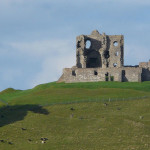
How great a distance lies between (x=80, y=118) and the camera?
297 ft

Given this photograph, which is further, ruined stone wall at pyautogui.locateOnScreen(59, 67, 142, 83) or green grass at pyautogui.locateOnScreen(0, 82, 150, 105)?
ruined stone wall at pyautogui.locateOnScreen(59, 67, 142, 83)

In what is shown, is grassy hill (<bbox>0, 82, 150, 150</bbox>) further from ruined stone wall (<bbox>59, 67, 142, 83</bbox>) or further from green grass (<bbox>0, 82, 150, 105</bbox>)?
ruined stone wall (<bbox>59, 67, 142, 83</bbox>)

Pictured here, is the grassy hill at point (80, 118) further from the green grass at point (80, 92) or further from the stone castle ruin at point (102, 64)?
the stone castle ruin at point (102, 64)

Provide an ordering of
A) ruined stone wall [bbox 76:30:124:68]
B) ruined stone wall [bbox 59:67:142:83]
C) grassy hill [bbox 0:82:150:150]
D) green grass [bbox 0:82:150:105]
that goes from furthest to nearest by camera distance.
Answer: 1. ruined stone wall [bbox 76:30:124:68]
2. ruined stone wall [bbox 59:67:142:83]
3. green grass [bbox 0:82:150:105]
4. grassy hill [bbox 0:82:150:150]

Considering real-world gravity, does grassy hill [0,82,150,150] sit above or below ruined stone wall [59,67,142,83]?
below

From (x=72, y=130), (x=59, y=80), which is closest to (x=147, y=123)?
(x=72, y=130)

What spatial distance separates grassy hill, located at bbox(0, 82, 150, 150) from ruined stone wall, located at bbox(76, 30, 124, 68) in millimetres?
19296

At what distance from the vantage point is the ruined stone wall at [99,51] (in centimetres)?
14538

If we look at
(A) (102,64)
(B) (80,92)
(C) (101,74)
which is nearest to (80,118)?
(B) (80,92)

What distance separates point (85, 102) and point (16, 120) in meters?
19.7

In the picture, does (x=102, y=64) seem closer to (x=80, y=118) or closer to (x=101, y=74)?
(x=101, y=74)

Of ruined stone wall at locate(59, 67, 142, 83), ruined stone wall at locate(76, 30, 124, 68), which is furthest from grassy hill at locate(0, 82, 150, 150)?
ruined stone wall at locate(76, 30, 124, 68)

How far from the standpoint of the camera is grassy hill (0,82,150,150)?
74.2 metres

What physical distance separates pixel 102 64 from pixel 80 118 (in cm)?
5691
